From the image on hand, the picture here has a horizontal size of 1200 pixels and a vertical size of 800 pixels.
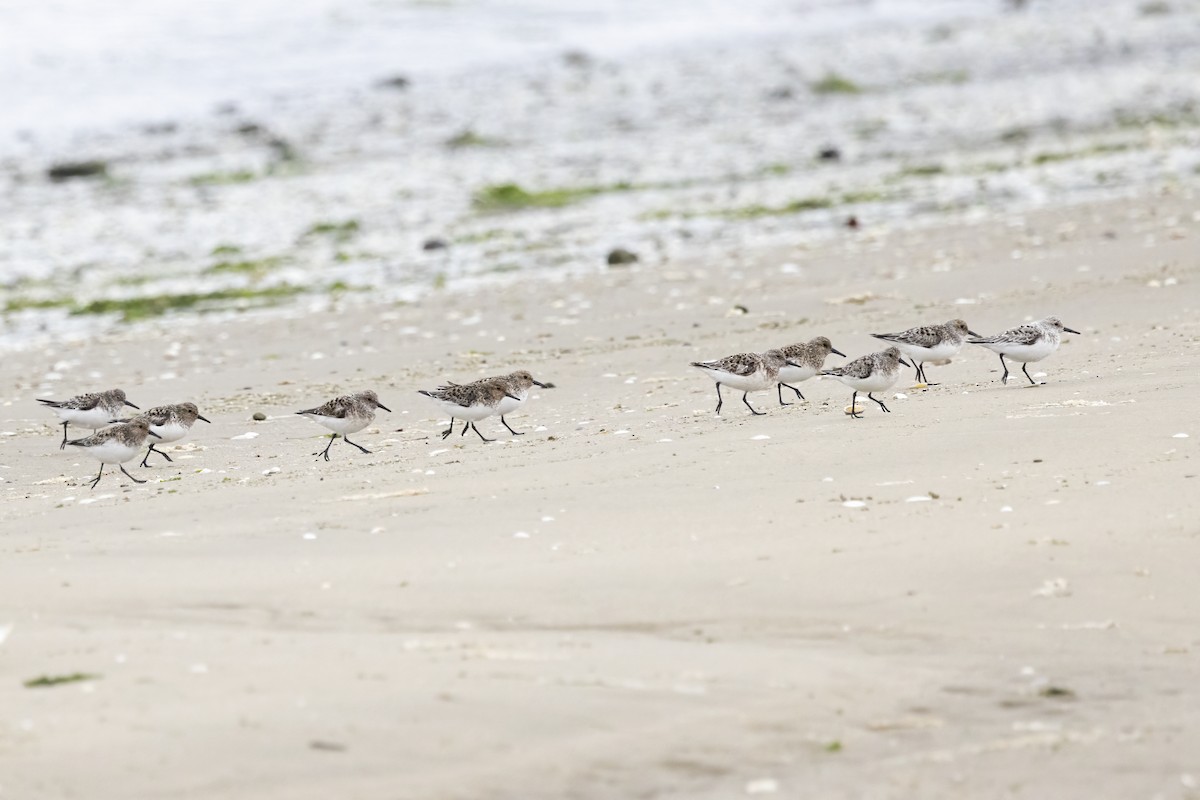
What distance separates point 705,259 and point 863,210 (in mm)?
3663

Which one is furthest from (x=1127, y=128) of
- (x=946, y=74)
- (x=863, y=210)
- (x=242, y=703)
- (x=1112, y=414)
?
(x=242, y=703)

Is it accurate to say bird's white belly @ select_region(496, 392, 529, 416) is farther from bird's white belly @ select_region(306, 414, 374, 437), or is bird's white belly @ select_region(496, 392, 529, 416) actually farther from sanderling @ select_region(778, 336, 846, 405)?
sanderling @ select_region(778, 336, 846, 405)

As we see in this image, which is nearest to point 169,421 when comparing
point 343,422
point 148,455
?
point 148,455

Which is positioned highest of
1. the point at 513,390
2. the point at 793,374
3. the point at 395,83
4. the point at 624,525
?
the point at 395,83

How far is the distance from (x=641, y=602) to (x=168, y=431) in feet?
14.4

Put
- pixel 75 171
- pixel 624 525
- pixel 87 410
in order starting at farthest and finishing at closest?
pixel 75 171, pixel 87 410, pixel 624 525

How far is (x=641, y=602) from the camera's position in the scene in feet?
19.1

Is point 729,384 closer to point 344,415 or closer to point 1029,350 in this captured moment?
point 1029,350

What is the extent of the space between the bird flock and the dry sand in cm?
22

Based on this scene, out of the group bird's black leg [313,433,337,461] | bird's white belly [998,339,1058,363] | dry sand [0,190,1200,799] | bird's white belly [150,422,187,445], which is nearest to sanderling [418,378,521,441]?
dry sand [0,190,1200,799]

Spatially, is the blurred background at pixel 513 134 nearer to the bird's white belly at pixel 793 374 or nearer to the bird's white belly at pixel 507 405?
the bird's white belly at pixel 507 405

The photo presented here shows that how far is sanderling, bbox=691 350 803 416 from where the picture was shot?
9234 millimetres

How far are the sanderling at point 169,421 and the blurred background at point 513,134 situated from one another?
5.80 m

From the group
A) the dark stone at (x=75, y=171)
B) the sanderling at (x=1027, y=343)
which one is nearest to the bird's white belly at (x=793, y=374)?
the sanderling at (x=1027, y=343)
